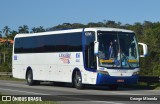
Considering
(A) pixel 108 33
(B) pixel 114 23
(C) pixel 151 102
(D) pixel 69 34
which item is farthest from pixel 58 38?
(B) pixel 114 23

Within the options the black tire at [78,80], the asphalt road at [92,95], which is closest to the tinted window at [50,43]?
the black tire at [78,80]

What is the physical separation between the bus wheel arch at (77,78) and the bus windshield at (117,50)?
2.03 metres

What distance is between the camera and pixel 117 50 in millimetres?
26938

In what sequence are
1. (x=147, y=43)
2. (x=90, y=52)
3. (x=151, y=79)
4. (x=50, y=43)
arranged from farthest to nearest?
(x=147, y=43)
(x=50, y=43)
(x=151, y=79)
(x=90, y=52)

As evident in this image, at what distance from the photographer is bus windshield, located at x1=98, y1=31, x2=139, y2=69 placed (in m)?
26.6

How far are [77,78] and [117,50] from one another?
2.97m

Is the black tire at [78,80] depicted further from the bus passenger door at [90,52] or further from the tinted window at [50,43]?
the tinted window at [50,43]

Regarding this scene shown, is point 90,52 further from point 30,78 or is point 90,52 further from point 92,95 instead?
point 30,78

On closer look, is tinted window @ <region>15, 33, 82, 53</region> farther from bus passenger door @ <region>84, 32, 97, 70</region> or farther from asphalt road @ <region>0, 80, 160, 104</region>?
asphalt road @ <region>0, 80, 160, 104</region>

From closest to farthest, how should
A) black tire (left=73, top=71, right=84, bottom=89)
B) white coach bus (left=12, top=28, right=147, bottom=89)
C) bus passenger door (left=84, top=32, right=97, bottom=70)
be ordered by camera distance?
white coach bus (left=12, top=28, right=147, bottom=89), bus passenger door (left=84, top=32, right=97, bottom=70), black tire (left=73, top=71, right=84, bottom=89)

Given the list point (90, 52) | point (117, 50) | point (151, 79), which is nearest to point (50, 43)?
point (90, 52)

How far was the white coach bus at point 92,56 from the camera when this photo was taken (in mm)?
26625

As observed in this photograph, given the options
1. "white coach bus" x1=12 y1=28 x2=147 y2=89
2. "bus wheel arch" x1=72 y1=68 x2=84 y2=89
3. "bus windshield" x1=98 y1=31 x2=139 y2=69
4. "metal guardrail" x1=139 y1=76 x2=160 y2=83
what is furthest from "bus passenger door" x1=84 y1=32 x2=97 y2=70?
"metal guardrail" x1=139 y1=76 x2=160 y2=83

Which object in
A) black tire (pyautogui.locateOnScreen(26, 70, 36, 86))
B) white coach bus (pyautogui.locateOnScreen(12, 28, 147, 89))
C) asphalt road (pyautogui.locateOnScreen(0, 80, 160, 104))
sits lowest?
asphalt road (pyautogui.locateOnScreen(0, 80, 160, 104))
